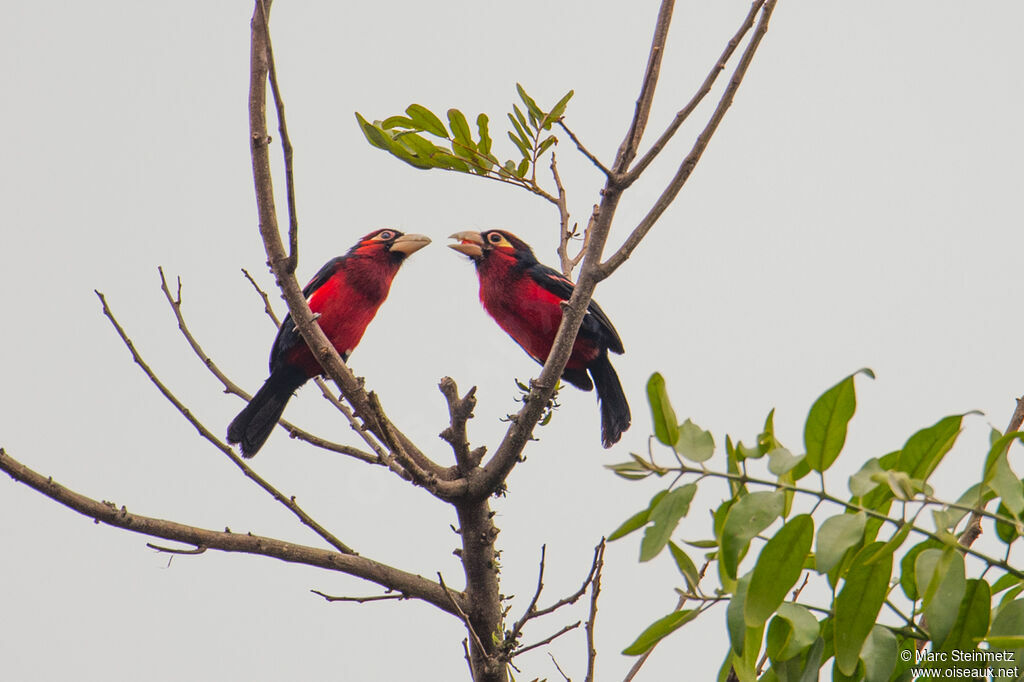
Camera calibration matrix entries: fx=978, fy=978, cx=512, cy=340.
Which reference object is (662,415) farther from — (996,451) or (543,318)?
(543,318)

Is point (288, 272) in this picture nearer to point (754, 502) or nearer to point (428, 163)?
point (428, 163)

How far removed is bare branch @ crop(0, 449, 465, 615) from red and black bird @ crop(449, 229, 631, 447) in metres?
1.81

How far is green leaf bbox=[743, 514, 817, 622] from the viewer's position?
4.62 feet

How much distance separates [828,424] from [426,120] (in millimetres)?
2136

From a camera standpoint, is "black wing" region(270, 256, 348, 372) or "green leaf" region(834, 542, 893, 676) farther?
"black wing" region(270, 256, 348, 372)

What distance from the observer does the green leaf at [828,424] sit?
4.71ft

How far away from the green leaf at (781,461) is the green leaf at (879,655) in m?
0.30

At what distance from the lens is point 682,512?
1508 millimetres

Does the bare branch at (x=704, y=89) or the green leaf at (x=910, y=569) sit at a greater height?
the bare branch at (x=704, y=89)

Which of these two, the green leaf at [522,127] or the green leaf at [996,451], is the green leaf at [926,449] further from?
the green leaf at [522,127]

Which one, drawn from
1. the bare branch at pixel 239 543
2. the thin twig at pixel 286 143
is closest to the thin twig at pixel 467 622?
the bare branch at pixel 239 543

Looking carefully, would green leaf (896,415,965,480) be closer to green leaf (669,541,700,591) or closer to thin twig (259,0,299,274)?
green leaf (669,541,700,591)

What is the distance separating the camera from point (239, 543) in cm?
325

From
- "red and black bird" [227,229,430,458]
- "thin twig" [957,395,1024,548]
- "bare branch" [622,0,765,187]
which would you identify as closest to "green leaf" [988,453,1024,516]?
"thin twig" [957,395,1024,548]
